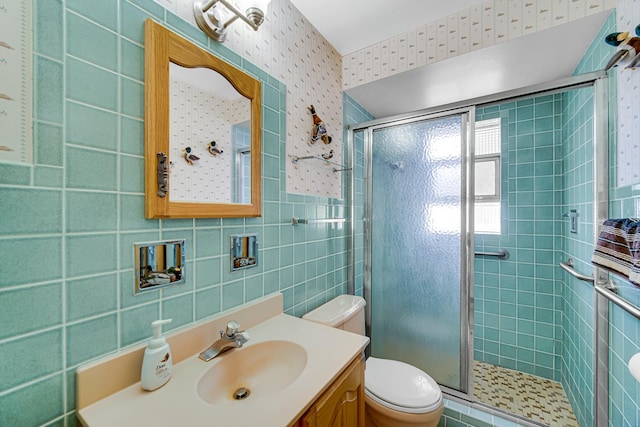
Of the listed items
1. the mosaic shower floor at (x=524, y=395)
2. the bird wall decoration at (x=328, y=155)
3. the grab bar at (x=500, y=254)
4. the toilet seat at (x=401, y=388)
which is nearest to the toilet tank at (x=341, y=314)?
the toilet seat at (x=401, y=388)

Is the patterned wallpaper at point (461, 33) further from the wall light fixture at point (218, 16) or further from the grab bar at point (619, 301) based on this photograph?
the grab bar at point (619, 301)

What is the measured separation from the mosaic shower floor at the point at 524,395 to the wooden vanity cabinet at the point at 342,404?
1.35m

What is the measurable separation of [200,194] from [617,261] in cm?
153

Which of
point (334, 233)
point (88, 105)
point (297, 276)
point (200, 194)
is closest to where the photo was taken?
point (88, 105)

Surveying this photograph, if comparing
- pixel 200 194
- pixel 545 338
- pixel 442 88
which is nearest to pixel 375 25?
pixel 442 88

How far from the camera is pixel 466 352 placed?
5.13 feet

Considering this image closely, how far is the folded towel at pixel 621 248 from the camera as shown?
841 millimetres

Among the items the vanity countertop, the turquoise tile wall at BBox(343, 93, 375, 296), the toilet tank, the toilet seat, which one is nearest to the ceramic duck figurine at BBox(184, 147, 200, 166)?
the vanity countertop

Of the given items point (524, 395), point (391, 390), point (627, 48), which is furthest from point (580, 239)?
point (391, 390)

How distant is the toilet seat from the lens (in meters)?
1.20

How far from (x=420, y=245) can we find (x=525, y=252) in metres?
1.08

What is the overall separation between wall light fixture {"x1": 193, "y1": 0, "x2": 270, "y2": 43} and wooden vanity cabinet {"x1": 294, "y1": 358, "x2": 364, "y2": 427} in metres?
1.30

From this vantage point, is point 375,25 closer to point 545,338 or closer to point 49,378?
point 49,378

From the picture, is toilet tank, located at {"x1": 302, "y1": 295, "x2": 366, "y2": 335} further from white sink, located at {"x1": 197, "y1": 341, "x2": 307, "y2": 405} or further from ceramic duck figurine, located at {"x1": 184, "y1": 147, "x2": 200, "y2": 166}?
ceramic duck figurine, located at {"x1": 184, "y1": 147, "x2": 200, "y2": 166}
